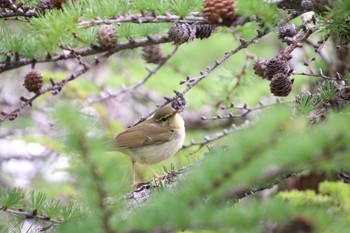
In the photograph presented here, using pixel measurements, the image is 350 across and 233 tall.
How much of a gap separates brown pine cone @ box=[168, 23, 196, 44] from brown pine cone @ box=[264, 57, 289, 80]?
49cm

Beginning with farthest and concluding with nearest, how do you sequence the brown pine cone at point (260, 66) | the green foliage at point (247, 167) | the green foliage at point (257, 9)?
1. the brown pine cone at point (260, 66)
2. the green foliage at point (257, 9)
3. the green foliage at point (247, 167)

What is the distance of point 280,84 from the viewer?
3316 mm

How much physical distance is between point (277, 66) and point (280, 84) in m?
0.11

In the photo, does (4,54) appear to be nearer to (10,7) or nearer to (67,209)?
(10,7)

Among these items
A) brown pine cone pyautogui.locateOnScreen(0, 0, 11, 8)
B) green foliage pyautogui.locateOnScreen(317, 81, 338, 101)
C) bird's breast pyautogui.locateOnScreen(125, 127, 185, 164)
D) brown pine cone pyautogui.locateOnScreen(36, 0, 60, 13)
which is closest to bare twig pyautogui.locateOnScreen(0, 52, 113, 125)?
brown pine cone pyautogui.locateOnScreen(36, 0, 60, 13)

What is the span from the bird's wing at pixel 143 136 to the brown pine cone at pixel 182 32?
5.71ft

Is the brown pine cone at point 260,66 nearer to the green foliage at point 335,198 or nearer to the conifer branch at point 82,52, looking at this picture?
the conifer branch at point 82,52

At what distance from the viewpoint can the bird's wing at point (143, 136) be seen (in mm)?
5055

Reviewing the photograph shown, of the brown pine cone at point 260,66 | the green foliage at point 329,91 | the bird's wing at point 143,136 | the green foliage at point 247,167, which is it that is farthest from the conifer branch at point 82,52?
the green foliage at point 247,167

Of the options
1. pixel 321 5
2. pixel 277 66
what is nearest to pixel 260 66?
pixel 277 66

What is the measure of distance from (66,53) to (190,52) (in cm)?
624

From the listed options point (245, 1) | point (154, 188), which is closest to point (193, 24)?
point (245, 1)

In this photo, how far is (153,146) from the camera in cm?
527

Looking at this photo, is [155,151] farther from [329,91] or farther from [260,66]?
[329,91]
